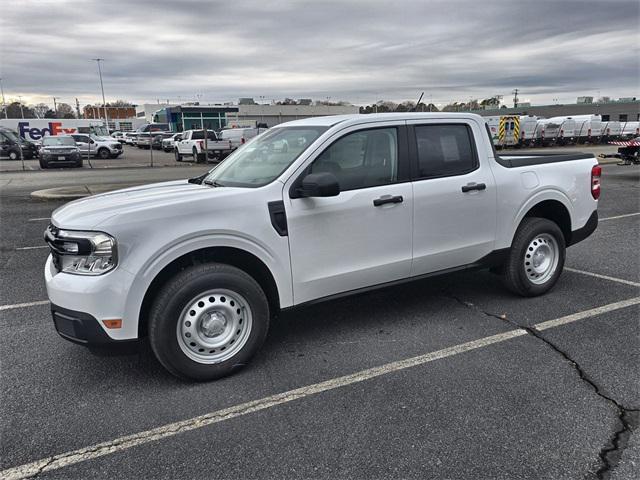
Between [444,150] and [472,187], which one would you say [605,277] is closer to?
[472,187]

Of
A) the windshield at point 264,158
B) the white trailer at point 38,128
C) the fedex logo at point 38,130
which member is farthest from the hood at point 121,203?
the fedex logo at point 38,130

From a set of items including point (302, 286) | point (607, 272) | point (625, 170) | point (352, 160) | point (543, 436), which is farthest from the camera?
point (625, 170)

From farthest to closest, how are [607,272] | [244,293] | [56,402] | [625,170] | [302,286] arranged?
[625,170] → [607,272] → [302,286] → [244,293] → [56,402]

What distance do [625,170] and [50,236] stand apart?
21.1 meters

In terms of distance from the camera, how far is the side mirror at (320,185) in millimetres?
3477

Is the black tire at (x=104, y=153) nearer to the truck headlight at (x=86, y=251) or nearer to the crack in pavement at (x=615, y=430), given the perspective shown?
the truck headlight at (x=86, y=251)

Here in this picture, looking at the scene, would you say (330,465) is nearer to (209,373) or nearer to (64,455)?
(209,373)

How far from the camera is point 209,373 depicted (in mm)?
3490

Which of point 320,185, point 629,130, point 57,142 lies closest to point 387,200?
point 320,185

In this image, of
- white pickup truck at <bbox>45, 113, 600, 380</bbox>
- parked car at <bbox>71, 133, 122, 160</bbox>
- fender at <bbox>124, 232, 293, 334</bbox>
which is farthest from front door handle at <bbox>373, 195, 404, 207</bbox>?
parked car at <bbox>71, 133, 122, 160</bbox>

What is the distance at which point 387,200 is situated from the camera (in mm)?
3994

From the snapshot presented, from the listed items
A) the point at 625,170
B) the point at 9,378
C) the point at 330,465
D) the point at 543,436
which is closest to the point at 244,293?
the point at 330,465

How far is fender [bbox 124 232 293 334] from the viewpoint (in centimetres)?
321

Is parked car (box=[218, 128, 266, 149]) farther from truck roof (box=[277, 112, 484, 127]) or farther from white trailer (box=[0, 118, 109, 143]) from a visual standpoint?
truck roof (box=[277, 112, 484, 127])
